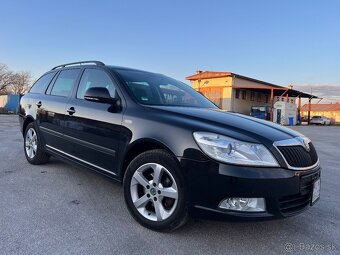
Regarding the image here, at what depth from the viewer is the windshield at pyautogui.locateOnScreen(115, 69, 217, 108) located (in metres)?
3.73

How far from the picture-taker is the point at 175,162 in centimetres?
282

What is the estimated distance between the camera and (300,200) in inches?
111

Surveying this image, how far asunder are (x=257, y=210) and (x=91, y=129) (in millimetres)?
2091

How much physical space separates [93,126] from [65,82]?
56.3 inches

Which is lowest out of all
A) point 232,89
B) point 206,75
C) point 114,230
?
point 114,230

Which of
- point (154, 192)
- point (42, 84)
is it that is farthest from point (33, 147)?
point (154, 192)

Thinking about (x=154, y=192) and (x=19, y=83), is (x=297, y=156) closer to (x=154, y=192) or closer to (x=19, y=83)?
(x=154, y=192)

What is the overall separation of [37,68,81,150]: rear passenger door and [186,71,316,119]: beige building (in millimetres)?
33830

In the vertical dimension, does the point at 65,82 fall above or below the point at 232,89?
below

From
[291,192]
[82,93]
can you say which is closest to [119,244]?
[291,192]

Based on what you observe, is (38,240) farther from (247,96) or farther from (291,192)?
(247,96)

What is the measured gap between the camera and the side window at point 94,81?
12.6ft

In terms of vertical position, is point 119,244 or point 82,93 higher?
point 82,93

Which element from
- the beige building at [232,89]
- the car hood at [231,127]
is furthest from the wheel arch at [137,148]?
the beige building at [232,89]
